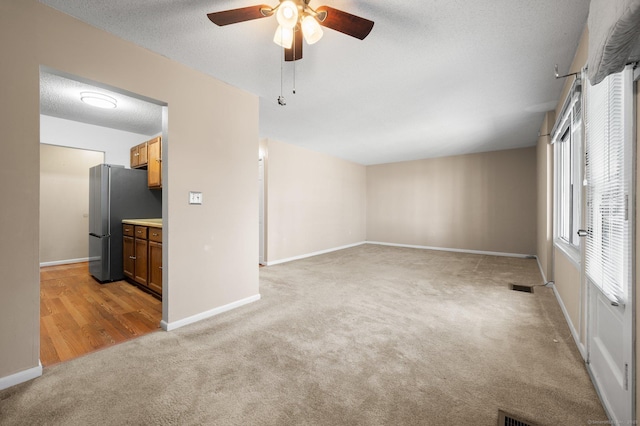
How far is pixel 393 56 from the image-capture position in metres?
2.35

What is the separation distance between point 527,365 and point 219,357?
2247 millimetres

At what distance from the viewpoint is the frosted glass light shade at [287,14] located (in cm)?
154

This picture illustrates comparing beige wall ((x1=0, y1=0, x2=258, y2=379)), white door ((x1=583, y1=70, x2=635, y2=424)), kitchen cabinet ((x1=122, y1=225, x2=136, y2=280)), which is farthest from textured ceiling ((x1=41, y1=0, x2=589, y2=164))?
kitchen cabinet ((x1=122, y1=225, x2=136, y2=280))

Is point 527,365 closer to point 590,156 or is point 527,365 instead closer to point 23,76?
point 590,156

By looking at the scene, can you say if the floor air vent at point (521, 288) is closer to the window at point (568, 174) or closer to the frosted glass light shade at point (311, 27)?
the window at point (568, 174)

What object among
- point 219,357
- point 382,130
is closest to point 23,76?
point 219,357

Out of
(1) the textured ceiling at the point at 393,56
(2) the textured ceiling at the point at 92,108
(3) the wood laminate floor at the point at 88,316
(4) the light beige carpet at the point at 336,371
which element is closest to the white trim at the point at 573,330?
(4) the light beige carpet at the point at 336,371

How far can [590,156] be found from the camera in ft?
6.03

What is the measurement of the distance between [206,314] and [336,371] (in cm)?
157

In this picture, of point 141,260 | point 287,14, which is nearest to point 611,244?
point 287,14

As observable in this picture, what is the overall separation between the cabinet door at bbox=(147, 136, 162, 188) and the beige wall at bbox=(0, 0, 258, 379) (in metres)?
1.75

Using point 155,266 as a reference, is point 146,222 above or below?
above

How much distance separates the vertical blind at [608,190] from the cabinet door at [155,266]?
389cm

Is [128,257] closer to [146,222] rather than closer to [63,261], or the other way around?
[146,222]
